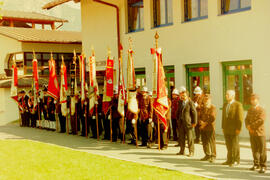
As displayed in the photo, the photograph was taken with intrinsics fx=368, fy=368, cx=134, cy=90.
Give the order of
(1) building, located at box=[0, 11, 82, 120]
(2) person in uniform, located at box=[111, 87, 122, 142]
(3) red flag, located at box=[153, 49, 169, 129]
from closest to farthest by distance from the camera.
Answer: (3) red flag, located at box=[153, 49, 169, 129] → (2) person in uniform, located at box=[111, 87, 122, 142] → (1) building, located at box=[0, 11, 82, 120]

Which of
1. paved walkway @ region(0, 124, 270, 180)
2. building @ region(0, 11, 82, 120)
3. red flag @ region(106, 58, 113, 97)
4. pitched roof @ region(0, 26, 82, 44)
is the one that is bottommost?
paved walkway @ region(0, 124, 270, 180)

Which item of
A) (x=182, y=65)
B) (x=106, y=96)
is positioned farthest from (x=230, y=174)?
(x=182, y=65)

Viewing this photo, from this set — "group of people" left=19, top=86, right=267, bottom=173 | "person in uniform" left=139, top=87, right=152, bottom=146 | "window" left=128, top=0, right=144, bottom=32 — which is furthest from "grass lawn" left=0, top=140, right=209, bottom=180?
"window" left=128, top=0, right=144, bottom=32

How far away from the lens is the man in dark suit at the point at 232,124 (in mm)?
9320

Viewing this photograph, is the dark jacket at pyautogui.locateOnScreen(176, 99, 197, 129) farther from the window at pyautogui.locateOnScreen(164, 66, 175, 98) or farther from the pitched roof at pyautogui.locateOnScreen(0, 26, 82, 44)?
the pitched roof at pyautogui.locateOnScreen(0, 26, 82, 44)

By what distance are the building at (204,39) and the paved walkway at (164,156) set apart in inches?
117

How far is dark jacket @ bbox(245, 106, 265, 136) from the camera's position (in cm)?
872

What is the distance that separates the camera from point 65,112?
17203 mm

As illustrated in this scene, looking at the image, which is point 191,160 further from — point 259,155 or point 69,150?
point 69,150

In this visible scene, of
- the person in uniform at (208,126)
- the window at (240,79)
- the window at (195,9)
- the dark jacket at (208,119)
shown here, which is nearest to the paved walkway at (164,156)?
the person in uniform at (208,126)

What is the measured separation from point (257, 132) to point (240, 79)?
18.2 ft

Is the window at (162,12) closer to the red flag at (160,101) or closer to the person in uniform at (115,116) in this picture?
the person in uniform at (115,116)

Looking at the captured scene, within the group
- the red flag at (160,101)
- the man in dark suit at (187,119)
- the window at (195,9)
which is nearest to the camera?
the man in dark suit at (187,119)

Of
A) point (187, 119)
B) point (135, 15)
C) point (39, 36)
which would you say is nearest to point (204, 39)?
point (187, 119)
